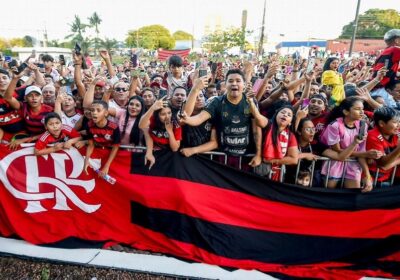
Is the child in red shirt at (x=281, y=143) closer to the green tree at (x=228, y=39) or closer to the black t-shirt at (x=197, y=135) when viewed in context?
the black t-shirt at (x=197, y=135)

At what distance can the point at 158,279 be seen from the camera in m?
3.37

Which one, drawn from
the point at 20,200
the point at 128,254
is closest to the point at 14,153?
the point at 20,200

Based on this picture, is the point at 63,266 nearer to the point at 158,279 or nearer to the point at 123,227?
the point at 123,227

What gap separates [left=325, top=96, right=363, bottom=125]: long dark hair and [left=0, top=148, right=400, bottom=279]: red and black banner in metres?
0.94

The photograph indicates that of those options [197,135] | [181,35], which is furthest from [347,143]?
[181,35]

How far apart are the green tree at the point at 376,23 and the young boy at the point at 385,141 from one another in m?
72.0

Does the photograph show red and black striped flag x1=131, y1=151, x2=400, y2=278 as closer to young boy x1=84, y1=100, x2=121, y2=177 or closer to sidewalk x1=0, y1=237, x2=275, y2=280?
sidewalk x1=0, y1=237, x2=275, y2=280

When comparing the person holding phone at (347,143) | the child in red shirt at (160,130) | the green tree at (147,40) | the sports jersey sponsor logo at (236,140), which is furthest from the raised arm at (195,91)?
the green tree at (147,40)

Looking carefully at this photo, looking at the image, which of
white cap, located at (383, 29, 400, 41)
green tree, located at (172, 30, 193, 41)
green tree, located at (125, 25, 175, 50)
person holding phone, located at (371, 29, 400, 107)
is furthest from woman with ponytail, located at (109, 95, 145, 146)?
green tree, located at (172, 30, 193, 41)

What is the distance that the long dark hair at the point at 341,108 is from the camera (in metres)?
3.39

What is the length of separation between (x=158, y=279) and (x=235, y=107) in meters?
2.07

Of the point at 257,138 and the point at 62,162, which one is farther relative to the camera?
the point at 62,162

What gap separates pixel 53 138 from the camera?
11.9 ft

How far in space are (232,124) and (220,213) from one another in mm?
A: 999
